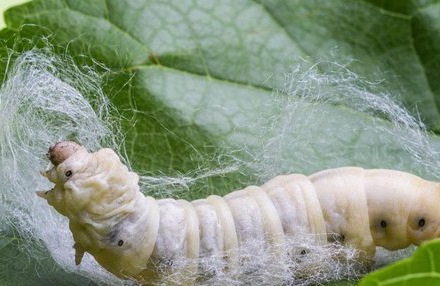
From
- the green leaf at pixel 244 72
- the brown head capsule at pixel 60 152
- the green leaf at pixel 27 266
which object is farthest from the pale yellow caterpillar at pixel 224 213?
the green leaf at pixel 244 72

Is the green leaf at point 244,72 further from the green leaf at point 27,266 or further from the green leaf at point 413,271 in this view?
the green leaf at point 413,271

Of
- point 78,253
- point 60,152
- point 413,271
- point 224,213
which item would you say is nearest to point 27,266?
point 78,253

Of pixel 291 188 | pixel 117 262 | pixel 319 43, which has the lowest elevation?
pixel 117 262

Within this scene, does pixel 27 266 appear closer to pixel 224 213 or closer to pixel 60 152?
pixel 60 152

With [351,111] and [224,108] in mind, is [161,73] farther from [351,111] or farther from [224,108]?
[351,111]

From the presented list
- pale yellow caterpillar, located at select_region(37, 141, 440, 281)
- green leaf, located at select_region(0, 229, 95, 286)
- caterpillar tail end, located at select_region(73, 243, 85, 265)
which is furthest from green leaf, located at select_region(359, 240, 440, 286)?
green leaf, located at select_region(0, 229, 95, 286)

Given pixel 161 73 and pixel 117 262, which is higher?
pixel 161 73

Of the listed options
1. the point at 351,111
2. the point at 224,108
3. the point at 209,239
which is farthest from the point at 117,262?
the point at 351,111

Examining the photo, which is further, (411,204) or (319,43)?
(319,43)
